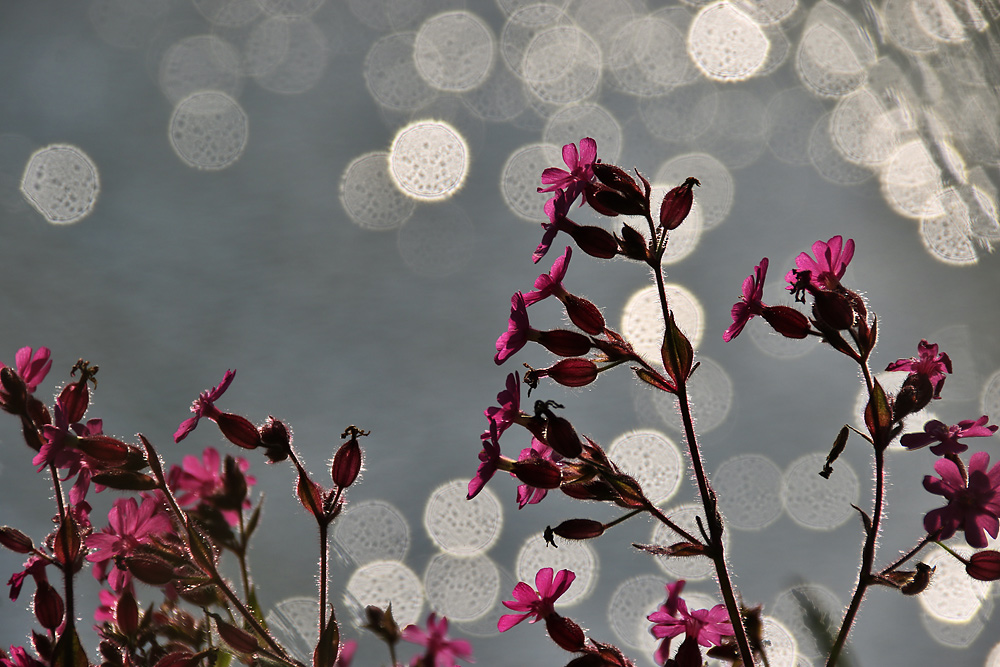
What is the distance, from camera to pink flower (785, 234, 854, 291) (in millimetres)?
551

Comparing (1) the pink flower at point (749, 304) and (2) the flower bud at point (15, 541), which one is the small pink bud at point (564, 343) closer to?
(1) the pink flower at point (749, 304)

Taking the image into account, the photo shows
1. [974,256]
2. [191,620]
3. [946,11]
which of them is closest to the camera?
[191,620]

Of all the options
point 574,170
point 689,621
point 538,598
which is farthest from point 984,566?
point 574,170

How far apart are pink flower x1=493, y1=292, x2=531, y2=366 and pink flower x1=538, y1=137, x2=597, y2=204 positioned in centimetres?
11

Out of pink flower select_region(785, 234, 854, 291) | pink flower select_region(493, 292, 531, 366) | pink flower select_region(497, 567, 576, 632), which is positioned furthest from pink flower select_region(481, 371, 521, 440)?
pink flower select_region(785, 234, 854, 291)

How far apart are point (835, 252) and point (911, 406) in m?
0.13

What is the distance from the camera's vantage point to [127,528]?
62 centimetres

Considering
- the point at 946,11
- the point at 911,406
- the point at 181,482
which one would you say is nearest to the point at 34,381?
the point at 181,482

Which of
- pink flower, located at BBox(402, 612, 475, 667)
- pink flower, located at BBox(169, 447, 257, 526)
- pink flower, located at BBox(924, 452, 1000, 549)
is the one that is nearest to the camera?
pink flower, located at BBox(402, 612, 475, 667)

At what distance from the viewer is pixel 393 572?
4.55 feet

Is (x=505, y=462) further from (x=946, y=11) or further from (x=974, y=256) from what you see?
(x=974, y=256)

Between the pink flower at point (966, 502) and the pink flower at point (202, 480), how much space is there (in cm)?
67

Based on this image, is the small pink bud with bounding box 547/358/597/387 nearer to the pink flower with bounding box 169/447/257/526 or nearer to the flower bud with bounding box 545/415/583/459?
the flower bud with bounding box 545/415/583/459

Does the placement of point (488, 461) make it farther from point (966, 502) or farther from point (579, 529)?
point (966, 502)
